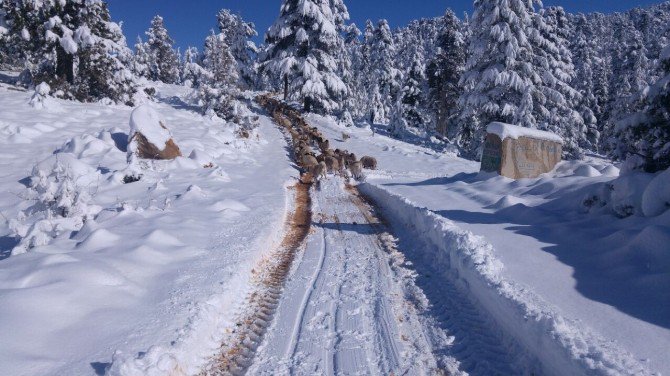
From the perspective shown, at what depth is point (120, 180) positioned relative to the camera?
9852 millimetres

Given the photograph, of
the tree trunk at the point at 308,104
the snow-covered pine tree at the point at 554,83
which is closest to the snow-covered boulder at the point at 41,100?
the tree trunk at the point at 308,104

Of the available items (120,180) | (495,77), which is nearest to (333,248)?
(120,180)

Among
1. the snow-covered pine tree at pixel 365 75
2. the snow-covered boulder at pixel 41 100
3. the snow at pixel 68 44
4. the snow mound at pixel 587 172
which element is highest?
the snow-covered pine tree at pixel 365 75

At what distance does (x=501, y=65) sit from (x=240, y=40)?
37136 millimetres

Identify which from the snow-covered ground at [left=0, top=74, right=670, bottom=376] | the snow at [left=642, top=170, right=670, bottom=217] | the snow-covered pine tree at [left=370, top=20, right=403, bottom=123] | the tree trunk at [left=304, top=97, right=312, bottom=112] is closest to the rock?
the snow-covered ground at [left=0, top=74, right=670, bottom=376]

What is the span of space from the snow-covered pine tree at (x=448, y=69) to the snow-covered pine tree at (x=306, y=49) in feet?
29.9

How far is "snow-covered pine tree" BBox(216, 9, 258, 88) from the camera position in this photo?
47.4m

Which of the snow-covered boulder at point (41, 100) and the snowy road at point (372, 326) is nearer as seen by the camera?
the snowy road at point (372, 326)

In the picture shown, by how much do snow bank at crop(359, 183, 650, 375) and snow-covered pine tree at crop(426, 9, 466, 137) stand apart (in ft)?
87.3

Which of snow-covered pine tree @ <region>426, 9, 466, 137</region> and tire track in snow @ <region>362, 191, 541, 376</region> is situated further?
snow-covered pine tree @ <region>426, 9, 466, 137</region>

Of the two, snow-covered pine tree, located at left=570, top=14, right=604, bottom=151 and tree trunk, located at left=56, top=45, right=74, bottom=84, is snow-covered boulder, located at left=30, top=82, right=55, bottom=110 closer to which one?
tree trunk, located at left=56, top=45, right=74, bottom=84

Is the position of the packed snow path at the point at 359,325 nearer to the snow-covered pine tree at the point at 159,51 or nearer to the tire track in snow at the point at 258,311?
the tire track in snow at the point at 258,311

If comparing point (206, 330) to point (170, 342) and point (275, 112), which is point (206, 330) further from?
point (275, 112)

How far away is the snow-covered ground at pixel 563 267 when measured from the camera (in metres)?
3.23
